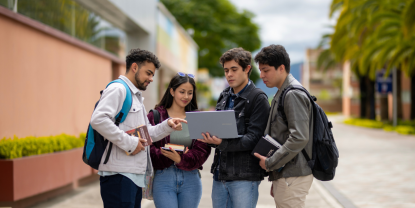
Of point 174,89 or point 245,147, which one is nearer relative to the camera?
point 245,147

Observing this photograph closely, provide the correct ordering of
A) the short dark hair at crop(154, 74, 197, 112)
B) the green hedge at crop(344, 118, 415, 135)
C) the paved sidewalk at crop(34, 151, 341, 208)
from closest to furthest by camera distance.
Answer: the short dark hair at crop(154, 74, 197, 112), the paved sidewalk at crop(34, 151, 341, 208), the green hedge at crop(344, 118, 415, 135)

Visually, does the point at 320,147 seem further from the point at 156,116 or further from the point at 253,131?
the point at 156,116

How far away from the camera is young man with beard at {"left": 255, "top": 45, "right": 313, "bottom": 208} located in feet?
9.98

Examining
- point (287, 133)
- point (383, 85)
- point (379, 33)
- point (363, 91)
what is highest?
point (379, 33)

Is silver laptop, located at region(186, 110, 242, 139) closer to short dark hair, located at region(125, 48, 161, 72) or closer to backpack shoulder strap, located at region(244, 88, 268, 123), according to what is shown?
backpack shoulder strap, located at region(244, 88, 268, 123)

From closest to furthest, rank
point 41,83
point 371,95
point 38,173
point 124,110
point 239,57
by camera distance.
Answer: point 124,110, point 239,57, point 38,173, point 41,83, point 371,95

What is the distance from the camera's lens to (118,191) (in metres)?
3.09

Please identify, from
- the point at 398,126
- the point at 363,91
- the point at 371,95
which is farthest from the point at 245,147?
the point at 363,91

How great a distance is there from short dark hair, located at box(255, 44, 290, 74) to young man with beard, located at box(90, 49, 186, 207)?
2.79 ft

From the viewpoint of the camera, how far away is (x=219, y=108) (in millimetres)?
3531

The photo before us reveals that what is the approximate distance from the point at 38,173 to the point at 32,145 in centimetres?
46

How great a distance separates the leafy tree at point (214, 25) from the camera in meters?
35.0

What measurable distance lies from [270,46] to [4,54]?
5047 millimetres

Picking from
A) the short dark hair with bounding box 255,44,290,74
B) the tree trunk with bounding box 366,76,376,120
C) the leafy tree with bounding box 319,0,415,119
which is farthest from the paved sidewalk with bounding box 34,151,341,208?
the tree trunk with bounding box 366,76,376,120
